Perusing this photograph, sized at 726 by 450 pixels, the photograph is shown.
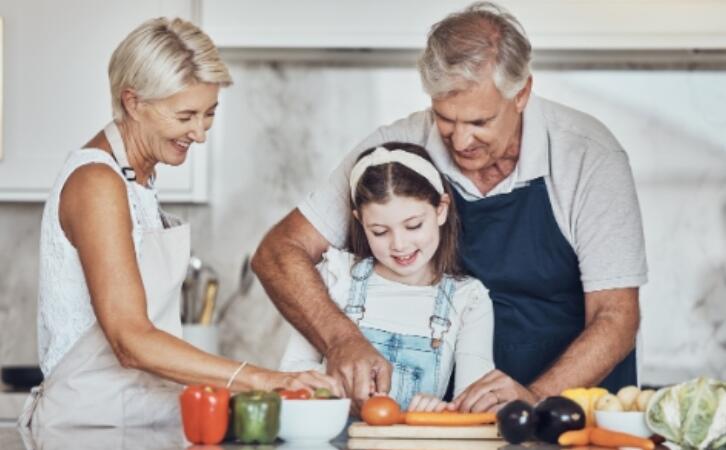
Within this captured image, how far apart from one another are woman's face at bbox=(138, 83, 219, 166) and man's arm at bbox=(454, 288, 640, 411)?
69 cm

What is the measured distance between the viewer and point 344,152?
4.18 meters

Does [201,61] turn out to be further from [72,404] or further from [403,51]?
[403,51]

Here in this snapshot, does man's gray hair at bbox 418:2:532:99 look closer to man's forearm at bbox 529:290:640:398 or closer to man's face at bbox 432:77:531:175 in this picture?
man's face at bbox 432:77:531:175

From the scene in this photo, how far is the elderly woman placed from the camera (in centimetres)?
243

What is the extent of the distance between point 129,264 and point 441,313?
723mm

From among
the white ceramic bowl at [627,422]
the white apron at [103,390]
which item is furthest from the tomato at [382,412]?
the white apron at [103,390]

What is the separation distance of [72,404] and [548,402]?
2.86 feet

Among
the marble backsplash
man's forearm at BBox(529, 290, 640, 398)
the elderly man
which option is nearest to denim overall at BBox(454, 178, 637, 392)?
the elderly man

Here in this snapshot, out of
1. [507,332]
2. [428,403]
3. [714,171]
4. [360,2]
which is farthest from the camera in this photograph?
[714,171]

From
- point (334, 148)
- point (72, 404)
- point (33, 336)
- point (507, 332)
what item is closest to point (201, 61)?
point (72, 404)

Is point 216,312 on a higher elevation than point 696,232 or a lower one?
lower

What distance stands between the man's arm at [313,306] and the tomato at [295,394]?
390 millimetres

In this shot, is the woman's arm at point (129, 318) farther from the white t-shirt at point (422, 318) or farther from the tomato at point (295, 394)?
the white t-shirt at point (422, 318)

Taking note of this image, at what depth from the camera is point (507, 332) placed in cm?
293
